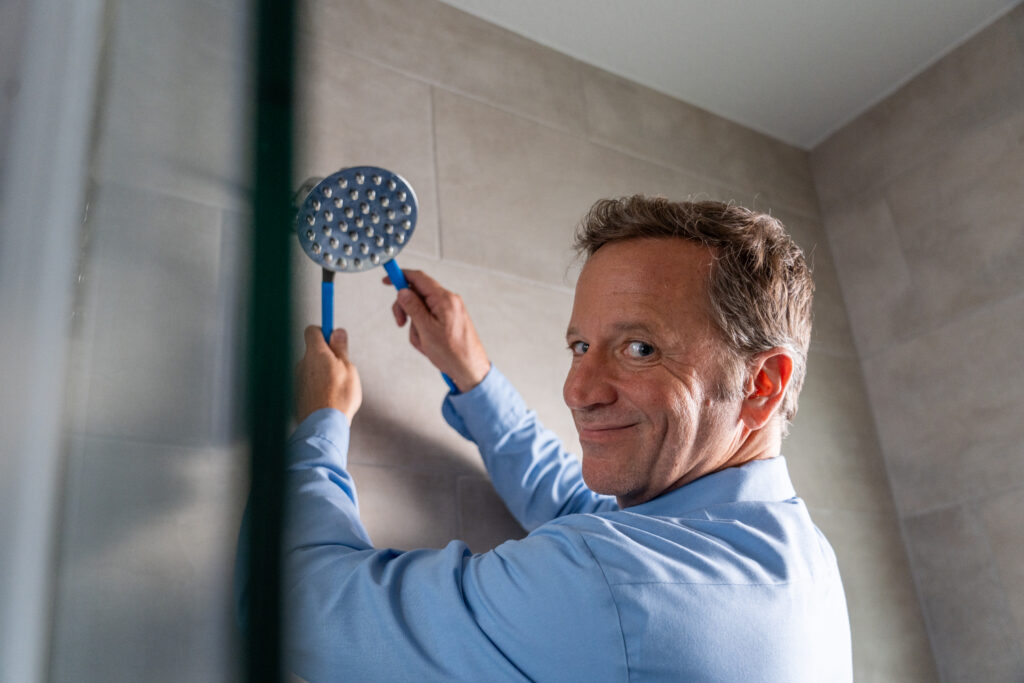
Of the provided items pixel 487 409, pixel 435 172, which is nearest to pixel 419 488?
pixel 487 409

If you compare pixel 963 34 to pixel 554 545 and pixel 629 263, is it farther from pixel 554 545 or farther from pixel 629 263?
pixel 554 545

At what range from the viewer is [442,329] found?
3.32 ft

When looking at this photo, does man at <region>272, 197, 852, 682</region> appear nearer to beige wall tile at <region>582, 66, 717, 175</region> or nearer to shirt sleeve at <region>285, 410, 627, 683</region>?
shirt sleeve at <region>285, 410, 627, 683</region>

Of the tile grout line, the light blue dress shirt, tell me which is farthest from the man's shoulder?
the tile grout line

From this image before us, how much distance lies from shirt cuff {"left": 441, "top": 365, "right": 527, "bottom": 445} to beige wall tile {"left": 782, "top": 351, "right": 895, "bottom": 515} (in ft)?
2.03

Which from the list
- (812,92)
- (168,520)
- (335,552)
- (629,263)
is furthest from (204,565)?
(812,92)

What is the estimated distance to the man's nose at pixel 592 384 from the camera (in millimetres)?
851

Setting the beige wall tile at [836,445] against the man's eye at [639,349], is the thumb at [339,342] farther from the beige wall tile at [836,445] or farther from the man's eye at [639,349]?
the beige wall tile at [836,445]

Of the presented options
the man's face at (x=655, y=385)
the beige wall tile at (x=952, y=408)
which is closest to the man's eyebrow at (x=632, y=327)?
the man's face at (x=655, y=385)

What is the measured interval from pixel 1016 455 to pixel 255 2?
5.07ft

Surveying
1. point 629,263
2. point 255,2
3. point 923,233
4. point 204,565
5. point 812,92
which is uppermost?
point 812,92

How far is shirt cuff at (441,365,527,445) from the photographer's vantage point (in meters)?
1.04

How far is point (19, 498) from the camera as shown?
17 centimetres

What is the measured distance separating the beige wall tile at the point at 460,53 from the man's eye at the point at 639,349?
26.2 inches
